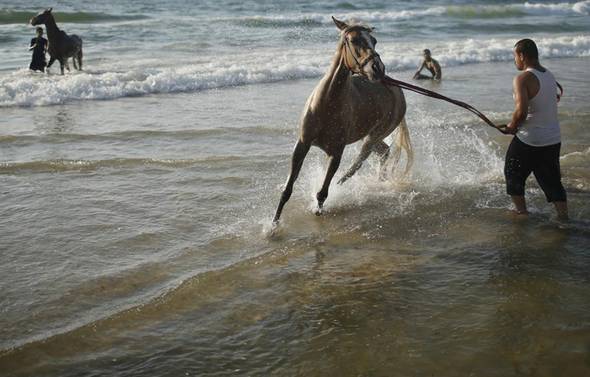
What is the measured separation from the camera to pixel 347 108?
6.39 m

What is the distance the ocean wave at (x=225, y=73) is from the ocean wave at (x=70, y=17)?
13383 millimetres

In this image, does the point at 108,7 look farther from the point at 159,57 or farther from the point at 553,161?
the point at 553,161

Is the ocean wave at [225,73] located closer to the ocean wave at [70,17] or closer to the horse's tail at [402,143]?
the horse's tail at [402,143]

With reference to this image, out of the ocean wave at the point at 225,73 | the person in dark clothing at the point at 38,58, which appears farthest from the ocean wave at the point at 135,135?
the person in dark clothing at the point at 38,58

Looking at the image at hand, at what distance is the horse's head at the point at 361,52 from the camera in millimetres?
5395

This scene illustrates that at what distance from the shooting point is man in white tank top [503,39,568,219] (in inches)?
226

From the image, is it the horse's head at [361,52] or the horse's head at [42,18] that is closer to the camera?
the horse's head at [361,52]

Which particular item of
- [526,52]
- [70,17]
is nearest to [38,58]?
[526,52]

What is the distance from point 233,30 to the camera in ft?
91.7

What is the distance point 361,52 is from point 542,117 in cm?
181

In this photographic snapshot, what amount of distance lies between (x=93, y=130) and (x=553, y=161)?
7295 millimetres

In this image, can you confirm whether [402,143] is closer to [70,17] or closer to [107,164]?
[107,164]

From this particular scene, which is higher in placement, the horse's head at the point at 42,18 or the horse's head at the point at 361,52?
the horse's head at the point at 42,18

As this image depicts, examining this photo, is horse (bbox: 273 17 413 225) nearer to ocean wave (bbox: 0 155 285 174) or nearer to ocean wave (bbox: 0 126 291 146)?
ocean wave (bbox: 0 155 285 174)
